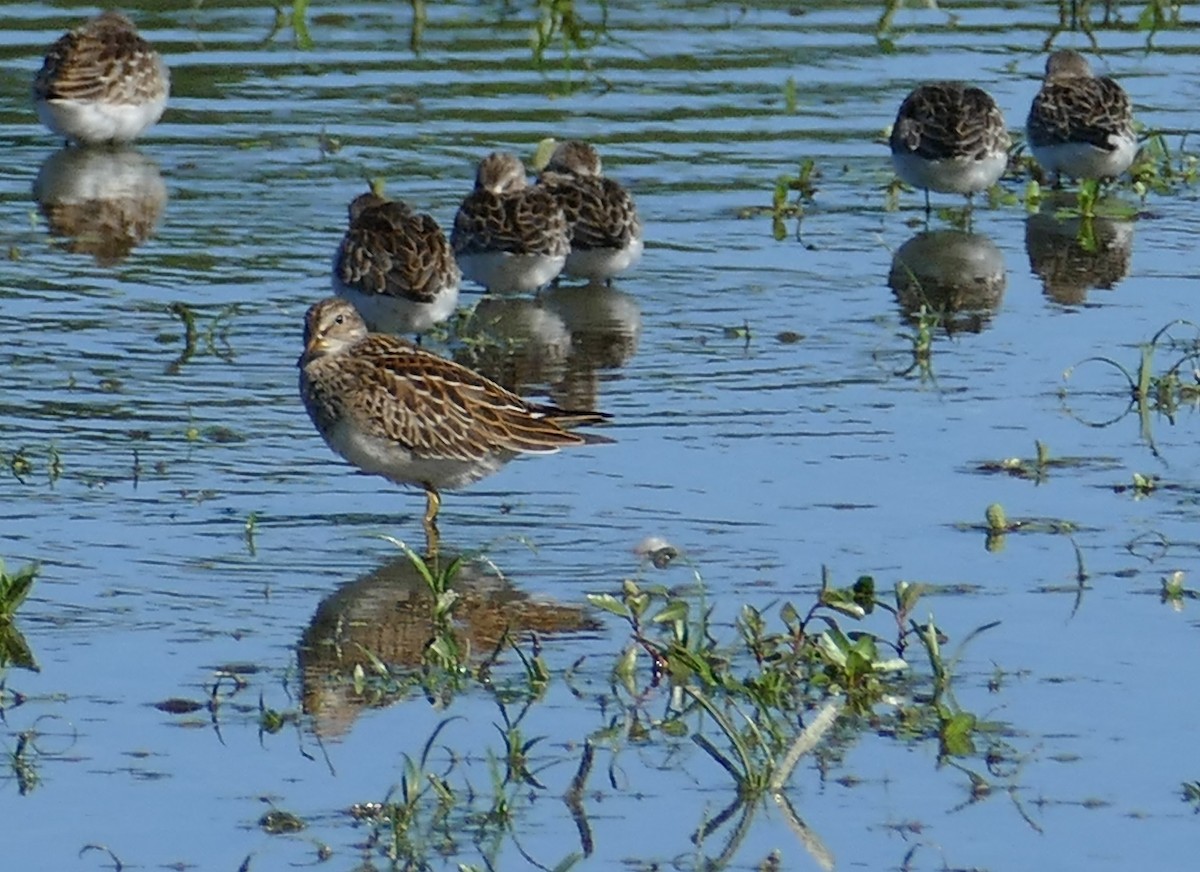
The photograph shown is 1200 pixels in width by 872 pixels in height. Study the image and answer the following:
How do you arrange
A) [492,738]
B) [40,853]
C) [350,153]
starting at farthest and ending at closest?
1. [350,153]
2. [492,738]
3. [40,853]

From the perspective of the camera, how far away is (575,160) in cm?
1538

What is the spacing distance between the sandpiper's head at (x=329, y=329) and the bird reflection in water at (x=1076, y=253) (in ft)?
15.0

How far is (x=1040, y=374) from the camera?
12602 mm

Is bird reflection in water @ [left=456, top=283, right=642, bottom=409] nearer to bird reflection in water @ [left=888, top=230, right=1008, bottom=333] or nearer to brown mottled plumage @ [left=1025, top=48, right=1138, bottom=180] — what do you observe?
bird reflection in water @ [left=888, top=230, right=1008, bottom=333]

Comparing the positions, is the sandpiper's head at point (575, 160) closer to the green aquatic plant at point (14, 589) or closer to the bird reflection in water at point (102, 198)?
the bird reflection in water at point (102, 198)

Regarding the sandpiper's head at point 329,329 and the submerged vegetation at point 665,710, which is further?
the sandpiper's head at point 329,329

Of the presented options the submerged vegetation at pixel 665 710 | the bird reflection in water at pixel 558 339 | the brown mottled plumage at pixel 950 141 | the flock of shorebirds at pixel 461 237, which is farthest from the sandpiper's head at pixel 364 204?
the submerged vegetation at pixel 665 710

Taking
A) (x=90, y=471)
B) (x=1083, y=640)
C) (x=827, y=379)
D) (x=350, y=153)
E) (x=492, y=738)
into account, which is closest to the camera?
(x=492, y=738)

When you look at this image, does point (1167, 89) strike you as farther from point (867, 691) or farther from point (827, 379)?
point (867, 691)

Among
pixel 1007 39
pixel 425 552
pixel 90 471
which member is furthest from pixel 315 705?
pixel 1007 39

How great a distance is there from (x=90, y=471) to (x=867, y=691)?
391cm

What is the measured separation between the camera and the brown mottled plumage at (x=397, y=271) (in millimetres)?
13109

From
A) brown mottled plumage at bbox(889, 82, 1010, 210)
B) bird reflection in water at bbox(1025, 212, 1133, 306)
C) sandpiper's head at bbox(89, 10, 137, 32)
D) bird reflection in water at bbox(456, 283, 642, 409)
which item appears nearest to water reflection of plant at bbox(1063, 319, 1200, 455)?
bird reflection in water at bbox(1025, 212, 1133, 306)

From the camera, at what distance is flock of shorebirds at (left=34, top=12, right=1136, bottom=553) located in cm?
1038
